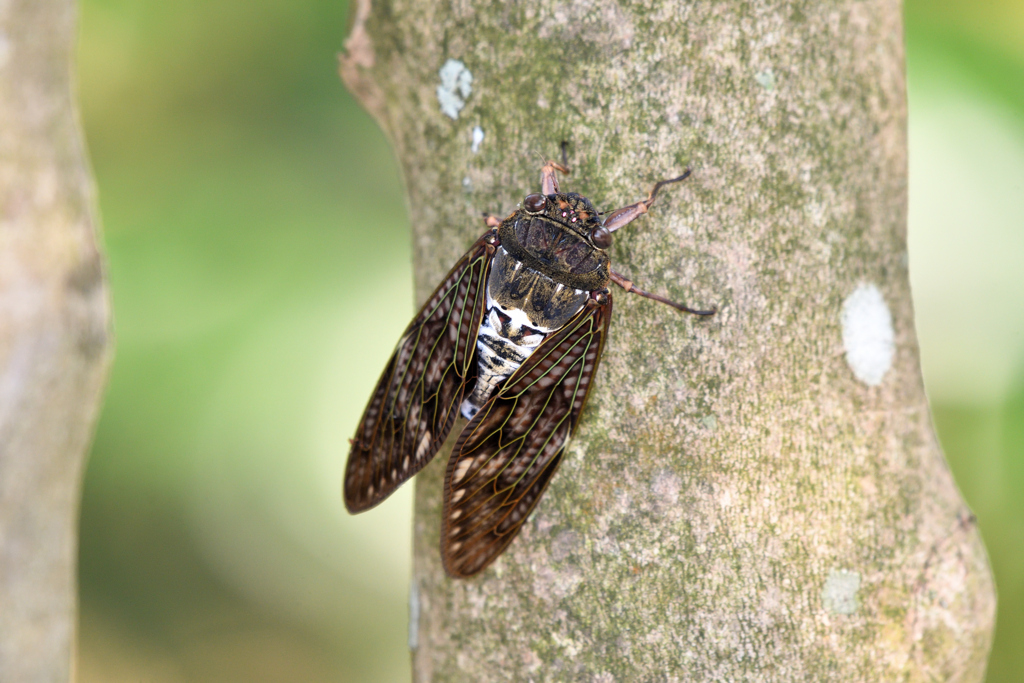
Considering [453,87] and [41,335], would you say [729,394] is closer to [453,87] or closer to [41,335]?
[453,87]

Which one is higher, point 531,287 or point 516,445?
point 531,287

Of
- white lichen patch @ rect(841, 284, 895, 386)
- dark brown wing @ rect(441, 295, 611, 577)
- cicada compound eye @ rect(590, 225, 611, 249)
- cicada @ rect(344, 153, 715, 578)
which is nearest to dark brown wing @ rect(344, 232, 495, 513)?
cicada @ rect(344, 153, 715, 578)

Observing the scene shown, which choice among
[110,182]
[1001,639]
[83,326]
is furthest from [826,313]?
[110,182]

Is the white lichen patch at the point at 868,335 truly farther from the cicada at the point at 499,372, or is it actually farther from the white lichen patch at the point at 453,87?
the white lichen patch at the point at 453,87

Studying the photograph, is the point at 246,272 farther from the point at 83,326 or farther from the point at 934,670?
the point at 934,670

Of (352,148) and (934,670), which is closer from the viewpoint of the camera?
(934,670)

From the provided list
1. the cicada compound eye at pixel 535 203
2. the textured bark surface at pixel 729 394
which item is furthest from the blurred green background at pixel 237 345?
the textured bark surface at pixel 729 394

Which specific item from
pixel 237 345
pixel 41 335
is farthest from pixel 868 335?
pixel 237 345
